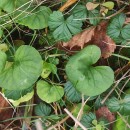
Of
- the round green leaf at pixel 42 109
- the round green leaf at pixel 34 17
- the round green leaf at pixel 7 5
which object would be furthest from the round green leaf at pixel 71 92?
the round green leaf at pixel 7 5

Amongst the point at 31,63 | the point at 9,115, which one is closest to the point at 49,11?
the point at 31,63

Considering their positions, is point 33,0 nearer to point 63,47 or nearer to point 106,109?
point 63,47

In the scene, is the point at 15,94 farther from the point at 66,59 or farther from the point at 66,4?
the point at 66,4

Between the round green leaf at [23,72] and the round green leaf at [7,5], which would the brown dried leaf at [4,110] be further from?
the round green leaf at [7,5]

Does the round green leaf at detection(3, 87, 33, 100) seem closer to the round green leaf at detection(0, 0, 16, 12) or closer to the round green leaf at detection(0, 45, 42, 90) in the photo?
the round green leaf at detection(0, 45, 42, 90)

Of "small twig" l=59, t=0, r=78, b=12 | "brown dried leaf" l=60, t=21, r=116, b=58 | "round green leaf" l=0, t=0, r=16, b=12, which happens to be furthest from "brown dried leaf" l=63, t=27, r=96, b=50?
"round green leaf" l=0, t=0, r=16, b=12

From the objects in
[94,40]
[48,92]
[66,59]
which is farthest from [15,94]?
[94,40]
